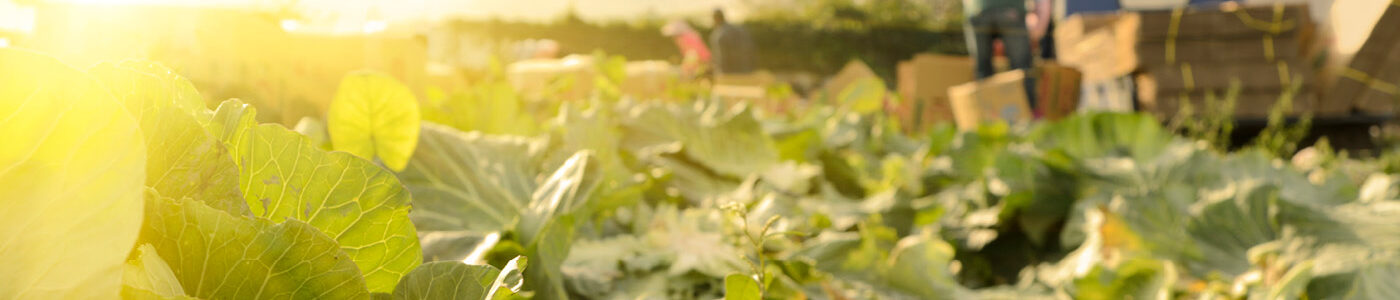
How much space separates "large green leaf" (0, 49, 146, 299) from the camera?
0.23 metres

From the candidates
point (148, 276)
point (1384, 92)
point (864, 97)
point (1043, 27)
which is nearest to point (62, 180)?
point (148, 276)

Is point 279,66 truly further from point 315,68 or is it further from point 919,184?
point 919,184

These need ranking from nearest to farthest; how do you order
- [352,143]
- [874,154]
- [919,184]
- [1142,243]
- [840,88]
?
[352,143], [1142,243], [919,184], [874,154], [840,88]

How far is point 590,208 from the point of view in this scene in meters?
0.56

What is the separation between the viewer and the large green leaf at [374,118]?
500 mm

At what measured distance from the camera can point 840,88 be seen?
144 inches

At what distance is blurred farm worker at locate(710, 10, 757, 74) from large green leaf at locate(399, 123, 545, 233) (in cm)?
550

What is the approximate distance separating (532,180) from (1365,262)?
682mm

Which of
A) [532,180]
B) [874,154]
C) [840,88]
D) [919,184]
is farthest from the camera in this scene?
[840,88]

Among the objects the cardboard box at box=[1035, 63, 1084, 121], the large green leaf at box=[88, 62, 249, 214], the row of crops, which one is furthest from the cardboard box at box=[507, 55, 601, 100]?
the cardboard box at box=[1035, 63, 1084, 121]

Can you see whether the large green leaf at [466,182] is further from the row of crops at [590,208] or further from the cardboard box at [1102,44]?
the cardboard box at [1102,44]

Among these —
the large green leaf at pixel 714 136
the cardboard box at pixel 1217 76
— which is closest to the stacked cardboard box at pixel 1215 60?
the cardboard box at pixel 1217 76

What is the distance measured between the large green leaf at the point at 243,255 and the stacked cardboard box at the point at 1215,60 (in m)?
4.31

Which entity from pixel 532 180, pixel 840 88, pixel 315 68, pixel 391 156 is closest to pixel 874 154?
pixel 315 68
